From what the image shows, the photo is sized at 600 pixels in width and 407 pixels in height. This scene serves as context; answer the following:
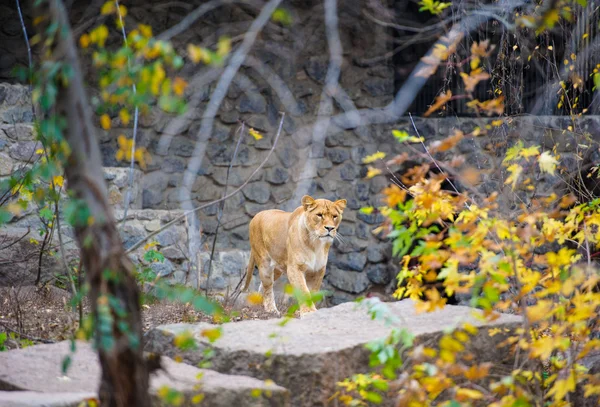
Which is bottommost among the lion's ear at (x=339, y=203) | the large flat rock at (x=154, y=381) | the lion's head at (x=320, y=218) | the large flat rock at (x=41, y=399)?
the large flat rock at (x=154, y=381)

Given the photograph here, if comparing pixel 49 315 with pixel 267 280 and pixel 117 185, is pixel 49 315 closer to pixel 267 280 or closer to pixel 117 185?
pixel 267 280

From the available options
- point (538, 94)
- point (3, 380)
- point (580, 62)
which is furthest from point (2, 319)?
point (538, 94)

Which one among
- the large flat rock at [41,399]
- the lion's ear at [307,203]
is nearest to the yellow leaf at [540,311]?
the large flat rock at [41,399]

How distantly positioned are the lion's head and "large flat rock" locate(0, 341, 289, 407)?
108 inches

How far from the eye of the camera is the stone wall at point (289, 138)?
338 inches

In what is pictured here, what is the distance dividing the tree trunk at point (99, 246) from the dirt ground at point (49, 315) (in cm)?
201

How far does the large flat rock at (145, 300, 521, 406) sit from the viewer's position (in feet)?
12.1

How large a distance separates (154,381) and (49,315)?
2136 millimetres

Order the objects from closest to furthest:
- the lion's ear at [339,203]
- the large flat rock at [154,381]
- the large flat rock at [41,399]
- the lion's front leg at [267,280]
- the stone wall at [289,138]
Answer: the large flat rock at [41,399] < the large flat rock at [154,381] < the lion's ear at [339,203] < the lion's front leg at [267,280] < the stone wall at [289,138]

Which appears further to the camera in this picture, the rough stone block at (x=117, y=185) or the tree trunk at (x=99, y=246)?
the rough stone block at (x=117, y=185)

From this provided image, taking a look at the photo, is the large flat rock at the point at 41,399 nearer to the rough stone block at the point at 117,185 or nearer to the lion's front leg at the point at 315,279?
the lion's front leg at the point at 315,279

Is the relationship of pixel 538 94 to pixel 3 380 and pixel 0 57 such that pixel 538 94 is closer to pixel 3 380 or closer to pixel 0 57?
pixel 0 57

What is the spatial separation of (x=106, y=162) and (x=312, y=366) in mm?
5612

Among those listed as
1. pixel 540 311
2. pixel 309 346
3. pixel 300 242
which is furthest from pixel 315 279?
pixel 540 311
